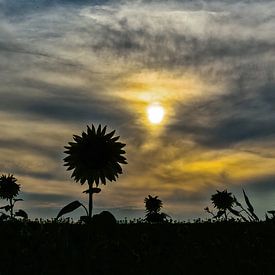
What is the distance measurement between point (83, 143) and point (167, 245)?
613cm

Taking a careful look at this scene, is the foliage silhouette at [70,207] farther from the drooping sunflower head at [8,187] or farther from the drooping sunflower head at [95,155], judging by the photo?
the drooping sunflower head at [8,187]

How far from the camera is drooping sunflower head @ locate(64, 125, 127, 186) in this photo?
7.32m

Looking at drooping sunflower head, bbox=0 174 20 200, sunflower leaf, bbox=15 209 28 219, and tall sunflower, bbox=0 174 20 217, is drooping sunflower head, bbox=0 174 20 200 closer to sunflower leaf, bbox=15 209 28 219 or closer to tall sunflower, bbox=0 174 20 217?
tall sunflower, bbox=0 174 20 217

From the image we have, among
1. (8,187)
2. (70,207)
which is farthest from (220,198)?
(70,207)

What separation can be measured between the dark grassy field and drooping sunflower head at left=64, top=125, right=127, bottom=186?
703 mm

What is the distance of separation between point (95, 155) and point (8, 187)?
54.3 feet

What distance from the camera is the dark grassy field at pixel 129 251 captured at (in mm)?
5641

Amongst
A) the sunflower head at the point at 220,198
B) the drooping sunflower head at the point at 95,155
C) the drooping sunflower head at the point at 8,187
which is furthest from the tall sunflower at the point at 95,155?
Result: the sunflower head at the point at 220,198

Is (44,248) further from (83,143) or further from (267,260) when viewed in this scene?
(267,260)

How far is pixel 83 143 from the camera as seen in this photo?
7273 mm

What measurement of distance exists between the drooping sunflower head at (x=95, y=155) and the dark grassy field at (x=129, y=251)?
703 millimetres

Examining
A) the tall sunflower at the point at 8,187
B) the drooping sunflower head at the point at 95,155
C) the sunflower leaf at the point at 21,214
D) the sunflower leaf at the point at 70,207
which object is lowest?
the sunflower leaf at the point at 70,207

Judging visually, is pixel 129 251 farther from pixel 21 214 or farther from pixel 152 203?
pixel 152 203

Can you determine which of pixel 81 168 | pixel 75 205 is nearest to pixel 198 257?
pixel 81 168
